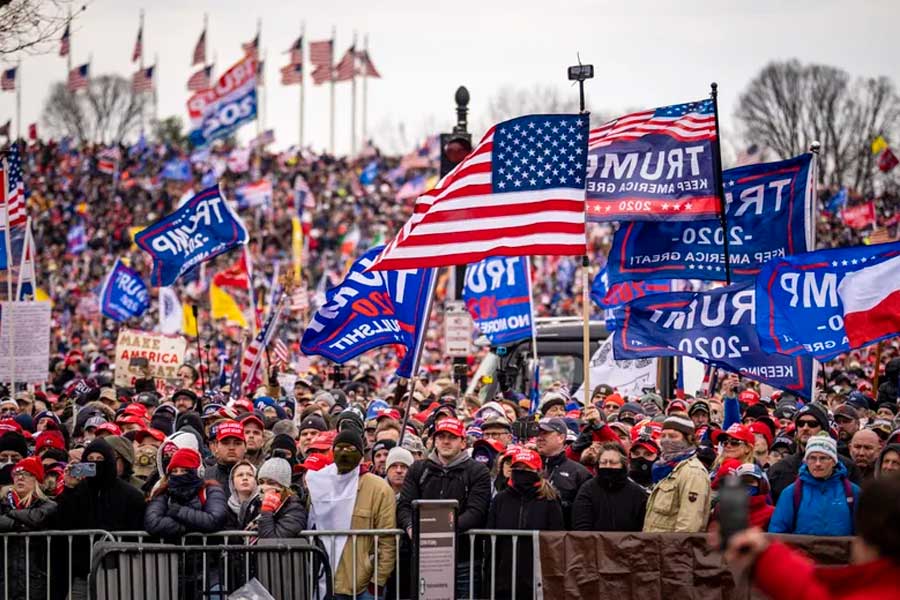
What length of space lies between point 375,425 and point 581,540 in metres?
4.86

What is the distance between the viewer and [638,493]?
9875 mm

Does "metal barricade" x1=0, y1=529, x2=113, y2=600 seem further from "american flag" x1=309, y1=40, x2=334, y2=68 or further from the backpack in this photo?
"american flag" x1=309, y1=40, x2=334, y2=68

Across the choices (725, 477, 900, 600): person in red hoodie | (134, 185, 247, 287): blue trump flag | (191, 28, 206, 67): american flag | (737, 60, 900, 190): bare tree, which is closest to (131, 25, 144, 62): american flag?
(191, 28, 206, 67): american flag

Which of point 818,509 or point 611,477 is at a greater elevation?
point 611,477

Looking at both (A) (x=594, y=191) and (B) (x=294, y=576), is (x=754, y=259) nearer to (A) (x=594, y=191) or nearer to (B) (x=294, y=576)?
(A) (x=594, y=191)

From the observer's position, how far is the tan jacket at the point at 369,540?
9.73 m

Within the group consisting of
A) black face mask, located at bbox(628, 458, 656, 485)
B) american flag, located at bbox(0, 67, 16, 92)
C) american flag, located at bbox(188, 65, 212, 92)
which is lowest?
black face mask, located at bbox(628, 458, 656, 485)

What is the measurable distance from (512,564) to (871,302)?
4039 millimetres

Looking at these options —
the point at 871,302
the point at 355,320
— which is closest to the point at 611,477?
the point at 871,302

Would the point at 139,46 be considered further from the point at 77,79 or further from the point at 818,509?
the point at 818,509

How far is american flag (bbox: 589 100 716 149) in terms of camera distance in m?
13.8

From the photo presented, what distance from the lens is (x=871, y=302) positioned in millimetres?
11922

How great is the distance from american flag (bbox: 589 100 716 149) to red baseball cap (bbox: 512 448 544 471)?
191 inches

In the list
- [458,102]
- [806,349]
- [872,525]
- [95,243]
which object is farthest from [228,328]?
[872,525]
